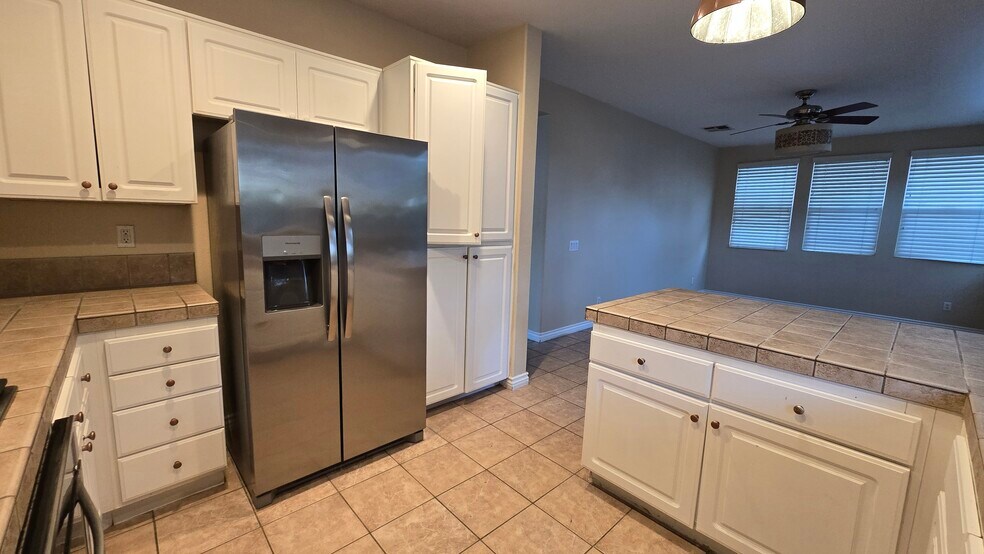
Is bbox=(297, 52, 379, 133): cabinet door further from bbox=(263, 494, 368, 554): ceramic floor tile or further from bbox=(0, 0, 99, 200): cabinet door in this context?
bbox=(263, 494, 368, 554): ceramic floor tile

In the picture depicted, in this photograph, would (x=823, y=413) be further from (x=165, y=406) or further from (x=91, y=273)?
(x=91, y=273)

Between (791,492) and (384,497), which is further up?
(791,492)

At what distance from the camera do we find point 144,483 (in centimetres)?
168

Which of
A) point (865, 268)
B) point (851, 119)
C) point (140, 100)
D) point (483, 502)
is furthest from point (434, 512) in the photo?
point (865, 268)

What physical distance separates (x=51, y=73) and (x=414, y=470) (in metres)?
2.30

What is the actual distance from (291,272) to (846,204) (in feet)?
24.2

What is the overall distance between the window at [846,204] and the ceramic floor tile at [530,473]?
631cm

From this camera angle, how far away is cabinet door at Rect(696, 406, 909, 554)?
121 centimetres

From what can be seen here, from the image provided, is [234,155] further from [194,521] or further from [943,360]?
[943,360]

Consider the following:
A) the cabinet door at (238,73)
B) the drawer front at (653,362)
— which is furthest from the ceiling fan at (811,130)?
the cabinet door at (238,73)

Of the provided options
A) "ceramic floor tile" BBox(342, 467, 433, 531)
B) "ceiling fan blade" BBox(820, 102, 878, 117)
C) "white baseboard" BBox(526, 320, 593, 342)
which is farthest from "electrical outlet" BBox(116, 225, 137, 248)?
"ceiling fan blade" BBox(820, 102, 878, 117)

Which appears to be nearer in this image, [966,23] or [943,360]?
[943,360]

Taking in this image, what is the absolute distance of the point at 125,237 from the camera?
6.63 ft

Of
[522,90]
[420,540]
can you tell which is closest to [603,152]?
[522,90]
